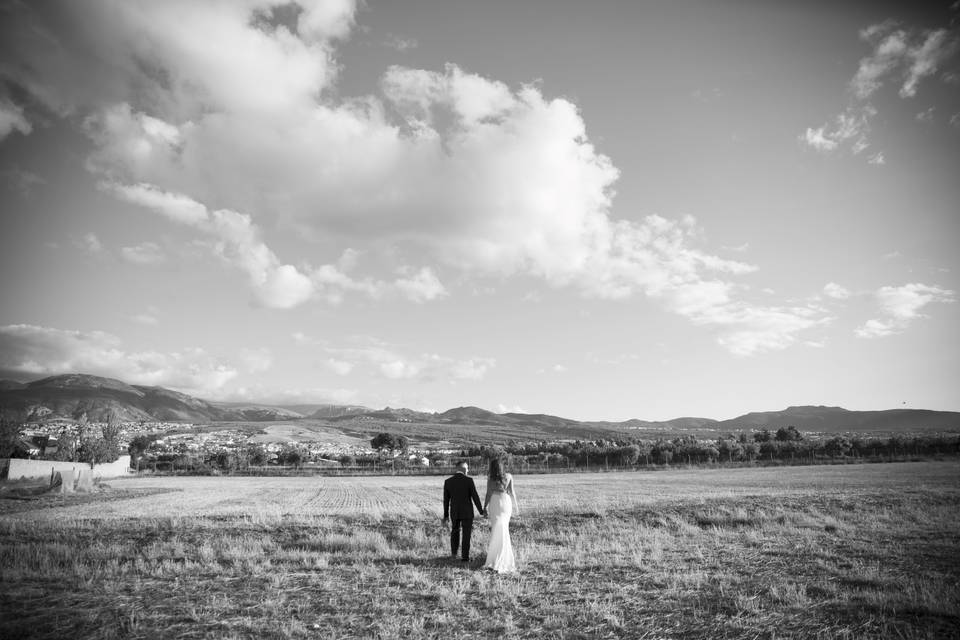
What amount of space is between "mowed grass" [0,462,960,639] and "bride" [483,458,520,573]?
1.66 feet

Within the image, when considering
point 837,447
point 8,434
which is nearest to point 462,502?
point 8,434

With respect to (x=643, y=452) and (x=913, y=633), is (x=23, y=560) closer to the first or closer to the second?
(x=913, y=633)

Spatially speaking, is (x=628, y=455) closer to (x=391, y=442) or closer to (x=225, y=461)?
(x=391, y=442)

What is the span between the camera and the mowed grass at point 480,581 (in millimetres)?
8180

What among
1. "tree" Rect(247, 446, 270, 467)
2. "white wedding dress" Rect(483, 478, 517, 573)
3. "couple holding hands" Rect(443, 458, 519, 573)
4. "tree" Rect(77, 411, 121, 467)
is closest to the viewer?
"white wedding dress" Rect(483, 478, 517, 573)

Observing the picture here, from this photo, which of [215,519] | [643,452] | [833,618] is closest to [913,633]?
[833,618]

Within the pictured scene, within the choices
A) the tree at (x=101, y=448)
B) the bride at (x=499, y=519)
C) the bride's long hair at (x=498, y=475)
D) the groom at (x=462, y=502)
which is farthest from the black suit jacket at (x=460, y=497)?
the tree at (x=101, y=448)

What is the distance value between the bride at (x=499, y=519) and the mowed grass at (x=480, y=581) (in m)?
0.51

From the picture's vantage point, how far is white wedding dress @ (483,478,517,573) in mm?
11969

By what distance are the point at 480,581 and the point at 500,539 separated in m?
1.41

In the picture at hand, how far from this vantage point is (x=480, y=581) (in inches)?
428

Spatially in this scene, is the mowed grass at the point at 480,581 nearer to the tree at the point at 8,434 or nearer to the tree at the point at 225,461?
the tree at the point at 8,434

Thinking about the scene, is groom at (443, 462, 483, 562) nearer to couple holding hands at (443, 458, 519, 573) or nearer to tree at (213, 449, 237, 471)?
couple holding hands at (443, 458, 519, 573)

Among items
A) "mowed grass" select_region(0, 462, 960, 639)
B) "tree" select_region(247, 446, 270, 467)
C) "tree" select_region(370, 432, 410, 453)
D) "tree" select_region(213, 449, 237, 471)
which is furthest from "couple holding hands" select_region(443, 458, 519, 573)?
"tree" select_region(370, 432, 410, 453)
